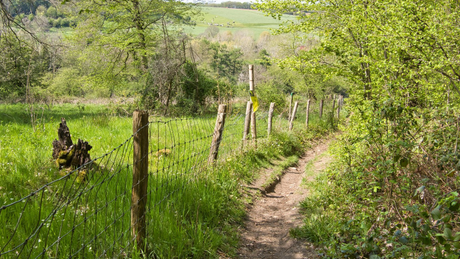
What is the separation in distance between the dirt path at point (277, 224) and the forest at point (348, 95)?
0.72 ft

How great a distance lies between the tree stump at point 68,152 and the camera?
5188 mm

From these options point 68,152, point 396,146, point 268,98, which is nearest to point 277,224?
point 396,146

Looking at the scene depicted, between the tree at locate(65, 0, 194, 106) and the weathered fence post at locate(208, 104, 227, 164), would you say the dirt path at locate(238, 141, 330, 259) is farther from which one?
the tree at locate(65, 0, 194, 106)

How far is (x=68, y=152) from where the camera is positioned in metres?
5.20

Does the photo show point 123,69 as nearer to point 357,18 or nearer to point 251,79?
point 251,79

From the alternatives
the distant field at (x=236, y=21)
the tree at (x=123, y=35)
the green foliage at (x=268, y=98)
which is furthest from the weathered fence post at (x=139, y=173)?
the distant field at (x=236, y=21)

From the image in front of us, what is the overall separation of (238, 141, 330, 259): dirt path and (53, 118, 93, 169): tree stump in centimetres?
294

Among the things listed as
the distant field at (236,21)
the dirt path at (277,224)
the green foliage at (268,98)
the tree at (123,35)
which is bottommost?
the dirt path at (277,224)

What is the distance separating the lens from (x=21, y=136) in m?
6.84

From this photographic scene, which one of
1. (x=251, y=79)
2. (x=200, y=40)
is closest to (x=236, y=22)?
(x=200, y=40)

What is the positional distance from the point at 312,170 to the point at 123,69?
51.2 feet

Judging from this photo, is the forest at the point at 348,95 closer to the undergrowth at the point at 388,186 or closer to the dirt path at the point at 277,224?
the undergrowth at the point at 388,186

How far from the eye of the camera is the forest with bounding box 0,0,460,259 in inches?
141

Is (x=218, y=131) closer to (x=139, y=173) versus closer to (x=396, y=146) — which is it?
(x=139, y=173)
